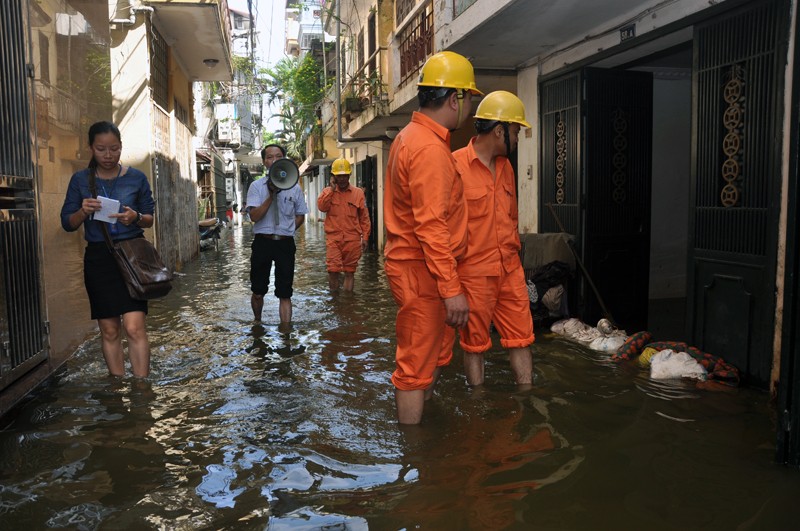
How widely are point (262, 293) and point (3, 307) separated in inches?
122

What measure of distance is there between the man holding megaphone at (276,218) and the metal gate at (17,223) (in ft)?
7.69

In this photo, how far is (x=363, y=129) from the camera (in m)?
16.4

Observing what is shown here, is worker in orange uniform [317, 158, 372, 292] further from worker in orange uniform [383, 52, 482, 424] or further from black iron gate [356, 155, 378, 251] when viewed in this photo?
black iron gate [356, 155, 378, 251]

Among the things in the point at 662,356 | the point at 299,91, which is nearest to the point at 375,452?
the point at 662,356

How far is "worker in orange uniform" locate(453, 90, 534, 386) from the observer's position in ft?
14.3

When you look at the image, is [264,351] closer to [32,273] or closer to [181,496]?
[32,273]

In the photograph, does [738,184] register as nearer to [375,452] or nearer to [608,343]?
[608,343]

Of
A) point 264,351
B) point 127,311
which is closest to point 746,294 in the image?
point 264,351

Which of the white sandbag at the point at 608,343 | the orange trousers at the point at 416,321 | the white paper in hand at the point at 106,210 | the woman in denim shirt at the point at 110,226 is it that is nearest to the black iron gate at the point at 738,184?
the white sandbag at the point at 608,343

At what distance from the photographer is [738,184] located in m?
5.11

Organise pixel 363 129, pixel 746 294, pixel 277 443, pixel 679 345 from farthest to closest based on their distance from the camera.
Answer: pixel 363 129
pixel 679 345
pixel 746 294
pixel 277 443

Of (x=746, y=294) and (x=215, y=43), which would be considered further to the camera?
(x=215, y=43)

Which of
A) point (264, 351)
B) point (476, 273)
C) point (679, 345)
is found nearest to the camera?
point (476, 273)

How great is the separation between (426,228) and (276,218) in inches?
152
